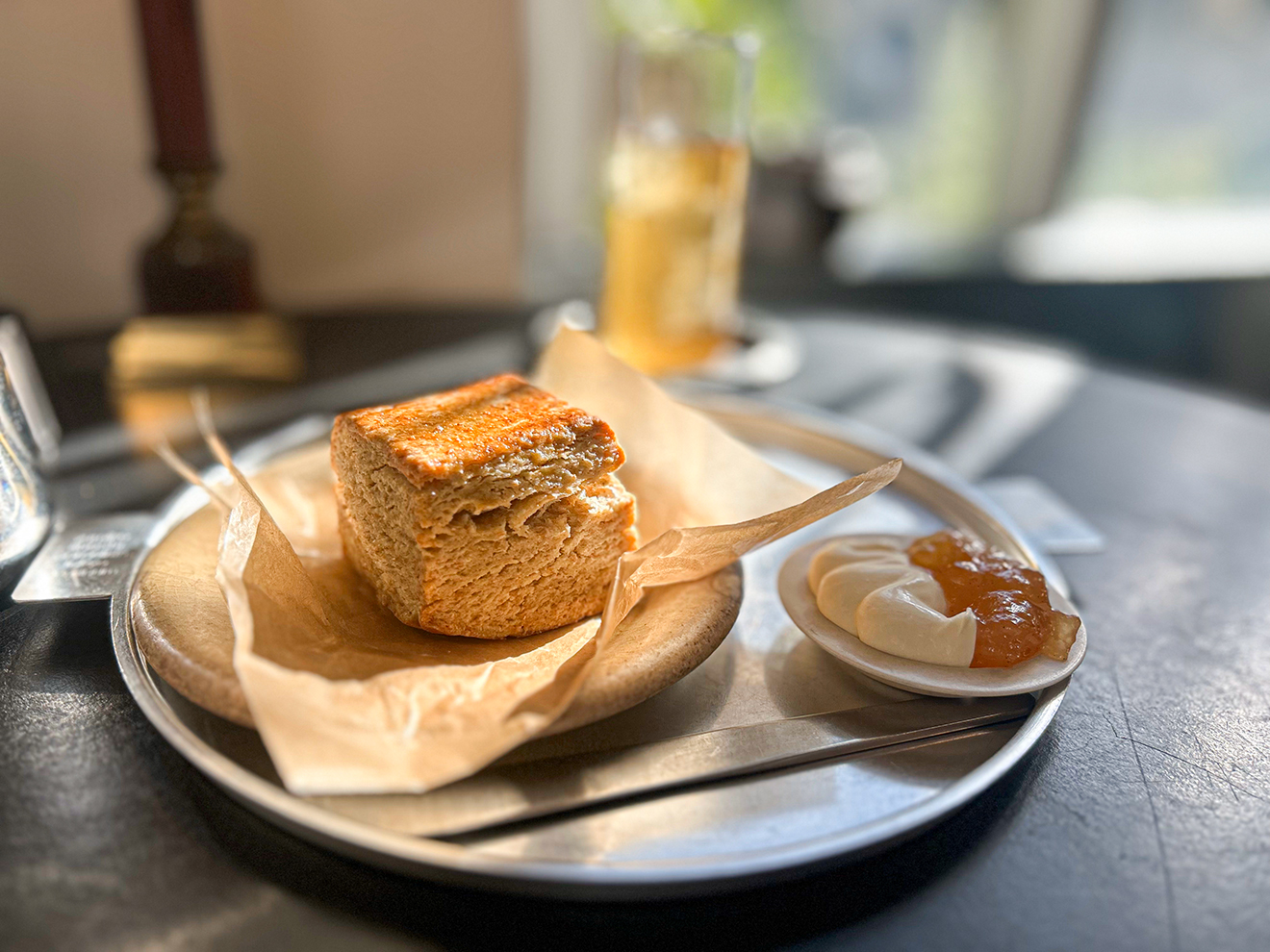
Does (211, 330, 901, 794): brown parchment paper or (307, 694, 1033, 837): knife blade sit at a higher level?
(211, 330, 901, 794): brown parchment paper

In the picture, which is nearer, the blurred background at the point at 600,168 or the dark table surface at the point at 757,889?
the dark table surface at the point at 757,889

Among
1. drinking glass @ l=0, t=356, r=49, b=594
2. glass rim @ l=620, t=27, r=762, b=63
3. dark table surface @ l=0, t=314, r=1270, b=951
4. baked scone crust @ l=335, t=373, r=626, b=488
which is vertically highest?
glass rim @ l=620, t=27, r=762, b=63

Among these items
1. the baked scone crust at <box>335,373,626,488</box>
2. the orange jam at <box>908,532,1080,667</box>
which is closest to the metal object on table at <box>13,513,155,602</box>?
the baked scone crust at <box>335,373,626,488</box>

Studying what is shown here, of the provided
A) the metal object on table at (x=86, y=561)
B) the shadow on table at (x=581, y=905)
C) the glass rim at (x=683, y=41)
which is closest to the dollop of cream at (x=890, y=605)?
the shadow on table at (x=581, y=905)

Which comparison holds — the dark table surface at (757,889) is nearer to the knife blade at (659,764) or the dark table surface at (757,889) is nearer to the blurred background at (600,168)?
the knife blade at (659,764)

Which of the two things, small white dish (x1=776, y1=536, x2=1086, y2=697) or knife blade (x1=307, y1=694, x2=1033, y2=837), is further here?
small white dish (x1=776, y1=536, x2=1086, y2=697)

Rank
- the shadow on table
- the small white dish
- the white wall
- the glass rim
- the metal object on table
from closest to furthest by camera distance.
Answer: the shadow on table
the small white dish
the metal object on table
the glass rim
the white wall

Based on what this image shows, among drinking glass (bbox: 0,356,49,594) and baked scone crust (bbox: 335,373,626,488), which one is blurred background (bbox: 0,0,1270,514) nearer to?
drinking glass (bbox: 0,356,49,594)
